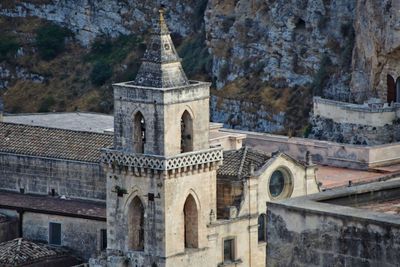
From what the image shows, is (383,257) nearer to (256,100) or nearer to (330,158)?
(330,158)

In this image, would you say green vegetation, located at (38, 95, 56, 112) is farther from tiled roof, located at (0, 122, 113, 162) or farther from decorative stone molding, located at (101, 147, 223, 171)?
decorative stone molding, located at (101, 147, 223, 171)

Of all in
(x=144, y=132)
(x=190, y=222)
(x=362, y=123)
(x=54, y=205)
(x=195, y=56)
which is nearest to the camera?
(x=144, y=132)

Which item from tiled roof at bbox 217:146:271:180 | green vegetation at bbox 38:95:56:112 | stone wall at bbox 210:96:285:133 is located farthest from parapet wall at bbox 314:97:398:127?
green vegetation at bbox 38:95:56:112

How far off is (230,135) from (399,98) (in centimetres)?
1006

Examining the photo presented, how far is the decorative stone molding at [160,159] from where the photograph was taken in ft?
165

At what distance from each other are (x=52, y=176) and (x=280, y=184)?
736 centimetres

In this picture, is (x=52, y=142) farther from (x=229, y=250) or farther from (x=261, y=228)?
(x=261, y=228)

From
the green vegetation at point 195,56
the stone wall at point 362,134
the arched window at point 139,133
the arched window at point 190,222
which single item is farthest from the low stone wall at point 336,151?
the green vegetation at point 195,56

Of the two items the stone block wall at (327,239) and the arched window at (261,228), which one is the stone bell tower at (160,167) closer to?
the arched window at (261,228)

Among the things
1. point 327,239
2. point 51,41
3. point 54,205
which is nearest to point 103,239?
point 54,205

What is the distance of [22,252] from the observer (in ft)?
178

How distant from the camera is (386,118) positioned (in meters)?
64.9

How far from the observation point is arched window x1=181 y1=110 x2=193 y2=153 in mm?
50719

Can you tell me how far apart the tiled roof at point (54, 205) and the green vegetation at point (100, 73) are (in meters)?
31.1
